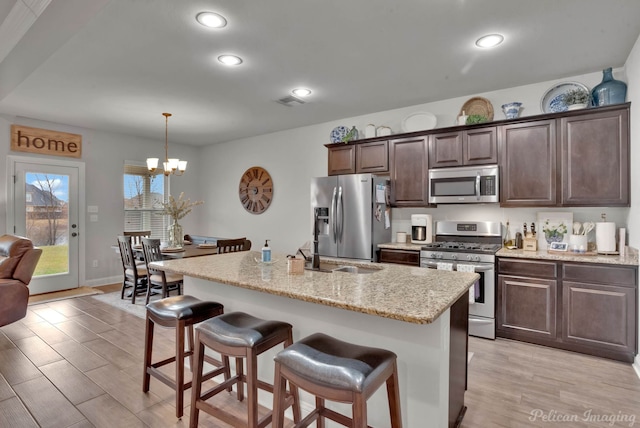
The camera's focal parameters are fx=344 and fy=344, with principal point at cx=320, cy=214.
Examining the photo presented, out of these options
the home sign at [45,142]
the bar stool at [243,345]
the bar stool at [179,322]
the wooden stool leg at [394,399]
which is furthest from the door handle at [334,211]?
the home sign at [45,142]

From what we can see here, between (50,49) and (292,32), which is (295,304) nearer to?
(292,32)

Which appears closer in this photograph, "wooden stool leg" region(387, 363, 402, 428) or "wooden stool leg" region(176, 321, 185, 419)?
"wooden stool leg" region(387, 363, 402, 428)

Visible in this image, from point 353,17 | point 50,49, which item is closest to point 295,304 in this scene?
point 353,17

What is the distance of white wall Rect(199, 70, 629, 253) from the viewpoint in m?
3.63

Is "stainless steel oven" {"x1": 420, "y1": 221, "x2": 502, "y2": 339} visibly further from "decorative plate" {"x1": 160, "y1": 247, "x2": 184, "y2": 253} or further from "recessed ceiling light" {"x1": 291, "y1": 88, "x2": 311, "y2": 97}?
"decorative plate" {"x1": 160, "y1": 247, "x2": 184, "y2": 253}

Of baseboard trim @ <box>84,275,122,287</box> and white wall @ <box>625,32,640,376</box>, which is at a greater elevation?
white wall @ <box>625,32,640,376</box>

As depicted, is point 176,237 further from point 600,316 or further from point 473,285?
point 600,316

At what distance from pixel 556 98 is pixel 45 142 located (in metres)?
6.65

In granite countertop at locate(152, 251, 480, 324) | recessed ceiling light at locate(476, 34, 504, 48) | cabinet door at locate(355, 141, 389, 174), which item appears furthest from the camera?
cabinet door at locate(355, 141, 389, 174)

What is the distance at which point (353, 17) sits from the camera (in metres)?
2.38

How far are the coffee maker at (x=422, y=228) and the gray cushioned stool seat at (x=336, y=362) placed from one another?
2.78 m

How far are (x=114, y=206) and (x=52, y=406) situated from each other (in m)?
4.32

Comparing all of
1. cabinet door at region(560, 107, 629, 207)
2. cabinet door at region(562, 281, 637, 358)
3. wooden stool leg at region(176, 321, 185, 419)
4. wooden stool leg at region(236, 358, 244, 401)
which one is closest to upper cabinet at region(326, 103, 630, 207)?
cabinet door at region(560, 107, 629, 207)

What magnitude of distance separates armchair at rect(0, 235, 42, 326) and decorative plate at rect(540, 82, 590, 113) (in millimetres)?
5578
